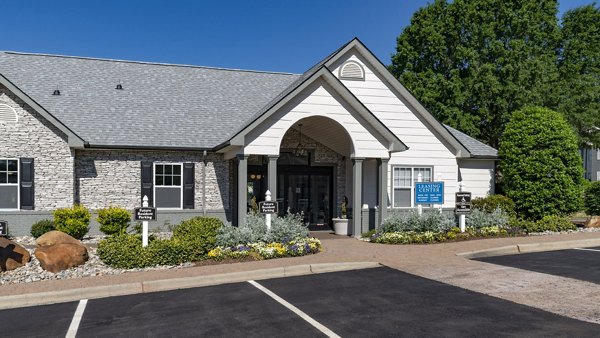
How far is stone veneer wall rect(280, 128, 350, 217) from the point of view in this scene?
1986 centimetres

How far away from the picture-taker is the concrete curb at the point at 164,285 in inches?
353

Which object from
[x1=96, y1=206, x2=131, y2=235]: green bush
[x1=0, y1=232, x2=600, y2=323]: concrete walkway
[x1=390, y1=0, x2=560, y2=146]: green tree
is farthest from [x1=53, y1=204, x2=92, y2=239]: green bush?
[x1=390, y1=0, x2=560, y2=146]: green tree

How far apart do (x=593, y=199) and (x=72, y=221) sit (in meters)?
21.2

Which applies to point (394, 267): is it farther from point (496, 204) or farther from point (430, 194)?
point (496, 204)

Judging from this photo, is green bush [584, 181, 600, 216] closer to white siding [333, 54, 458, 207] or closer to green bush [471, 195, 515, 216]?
green bush [471, 195, 515, 216]

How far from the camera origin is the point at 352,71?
64.9 feet

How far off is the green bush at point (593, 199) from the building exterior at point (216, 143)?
4.55 meters

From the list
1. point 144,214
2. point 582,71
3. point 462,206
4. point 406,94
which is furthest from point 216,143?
point 582,71

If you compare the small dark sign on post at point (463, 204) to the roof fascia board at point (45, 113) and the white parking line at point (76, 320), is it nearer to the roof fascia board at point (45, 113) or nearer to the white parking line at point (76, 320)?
the white parking line at point (76, 320)

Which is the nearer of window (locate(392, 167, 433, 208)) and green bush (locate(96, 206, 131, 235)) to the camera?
green bush (locate(96, 206, 131, 235))

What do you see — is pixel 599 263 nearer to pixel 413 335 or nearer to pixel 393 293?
pixel 393 293

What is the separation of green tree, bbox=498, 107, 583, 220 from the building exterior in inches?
76.6

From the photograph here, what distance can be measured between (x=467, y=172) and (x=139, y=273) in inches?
612

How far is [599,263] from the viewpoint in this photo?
1161cm
